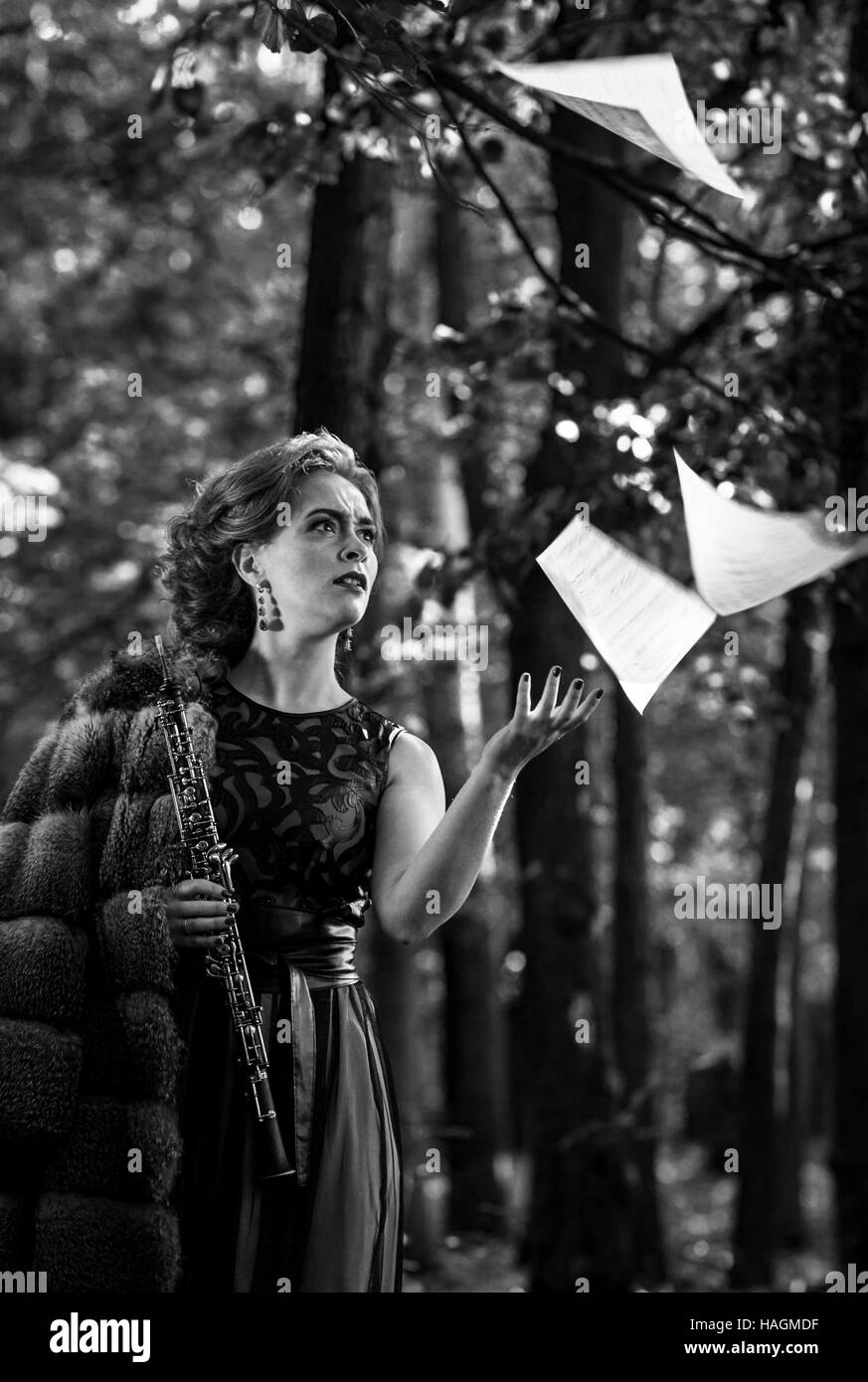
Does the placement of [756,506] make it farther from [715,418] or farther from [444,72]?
[444,72]

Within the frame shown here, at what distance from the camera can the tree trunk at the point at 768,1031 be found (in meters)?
11.5

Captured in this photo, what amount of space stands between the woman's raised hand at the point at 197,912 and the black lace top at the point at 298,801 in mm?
136

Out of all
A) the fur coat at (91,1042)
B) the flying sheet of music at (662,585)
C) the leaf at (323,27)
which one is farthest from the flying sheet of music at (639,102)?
the fur coat at (91,1042)

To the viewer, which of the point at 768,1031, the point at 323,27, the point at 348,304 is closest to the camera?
the point at 323,27

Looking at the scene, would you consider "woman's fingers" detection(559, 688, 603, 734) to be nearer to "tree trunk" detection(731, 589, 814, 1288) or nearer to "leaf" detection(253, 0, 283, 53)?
"leaf" detection(253, 0, 283, 53)

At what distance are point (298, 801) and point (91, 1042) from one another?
0.68 meters

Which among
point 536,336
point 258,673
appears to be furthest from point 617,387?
point 258,673

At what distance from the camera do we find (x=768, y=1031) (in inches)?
487

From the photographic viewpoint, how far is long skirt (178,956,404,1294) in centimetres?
336

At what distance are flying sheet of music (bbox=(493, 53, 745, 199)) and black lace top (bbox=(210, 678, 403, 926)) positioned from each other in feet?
6.36

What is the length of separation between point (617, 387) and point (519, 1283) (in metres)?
5.62

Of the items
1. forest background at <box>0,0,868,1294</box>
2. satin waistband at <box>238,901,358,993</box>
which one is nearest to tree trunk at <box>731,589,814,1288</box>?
forest background at <box>0,0,868,1294</box>

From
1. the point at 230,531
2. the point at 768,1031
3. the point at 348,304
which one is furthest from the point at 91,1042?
the point at 768,1031

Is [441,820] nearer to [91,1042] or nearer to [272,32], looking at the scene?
[91,1042]
